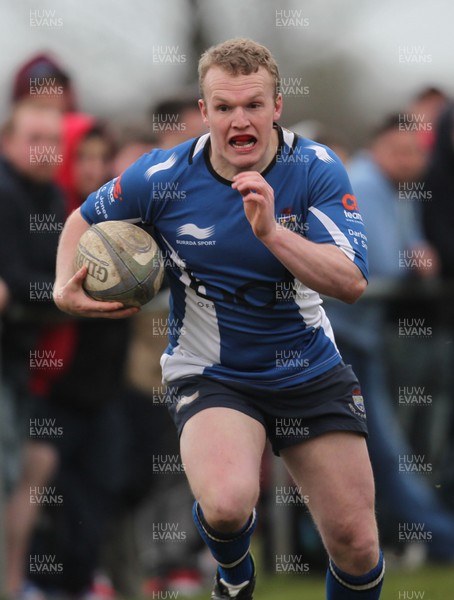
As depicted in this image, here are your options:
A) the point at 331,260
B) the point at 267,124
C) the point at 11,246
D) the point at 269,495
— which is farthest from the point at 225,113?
the point at 269,495

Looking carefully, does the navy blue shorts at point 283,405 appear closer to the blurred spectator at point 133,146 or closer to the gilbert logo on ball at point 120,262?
the gilbert logo on ball at point 120,262

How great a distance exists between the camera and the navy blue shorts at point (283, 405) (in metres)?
5.57

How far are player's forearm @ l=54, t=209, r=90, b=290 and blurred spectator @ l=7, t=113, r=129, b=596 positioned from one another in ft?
6.66

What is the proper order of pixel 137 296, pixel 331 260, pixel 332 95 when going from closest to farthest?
pixel 331 260
pixel 137 296
pixel 332 95

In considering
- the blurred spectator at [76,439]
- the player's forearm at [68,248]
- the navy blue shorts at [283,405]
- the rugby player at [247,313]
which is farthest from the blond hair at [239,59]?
the blurred spectator at [76,439]

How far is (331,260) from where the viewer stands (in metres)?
5.16

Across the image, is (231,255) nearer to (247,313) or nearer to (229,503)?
(247,313)

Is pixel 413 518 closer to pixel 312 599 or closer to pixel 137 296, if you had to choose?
pixel 312 599

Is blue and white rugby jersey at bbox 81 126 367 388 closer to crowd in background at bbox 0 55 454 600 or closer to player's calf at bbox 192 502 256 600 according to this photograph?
player's calf at bbox 192 502 256 600

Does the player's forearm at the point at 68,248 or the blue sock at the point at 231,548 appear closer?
the blue sock at the point at 231,548

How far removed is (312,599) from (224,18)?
44.4ft

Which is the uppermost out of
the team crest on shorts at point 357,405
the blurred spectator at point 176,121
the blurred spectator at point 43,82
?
the blurred spectator at point 43,82

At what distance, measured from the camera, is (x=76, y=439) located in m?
8.08

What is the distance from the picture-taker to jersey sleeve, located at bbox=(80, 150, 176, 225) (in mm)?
5688
